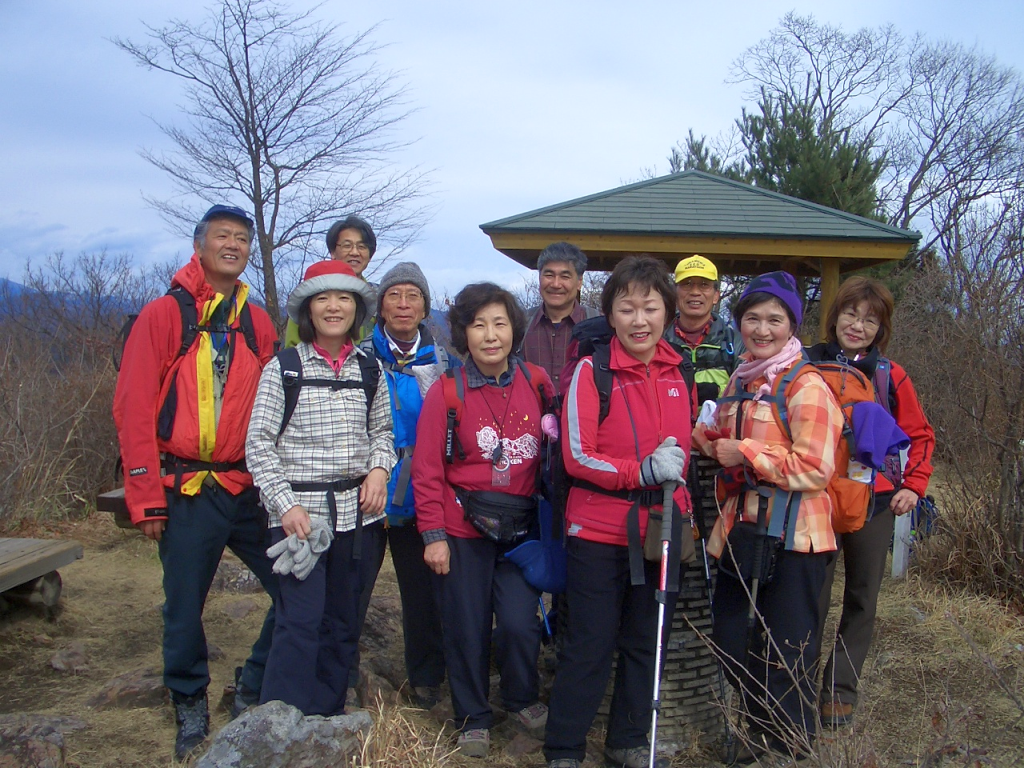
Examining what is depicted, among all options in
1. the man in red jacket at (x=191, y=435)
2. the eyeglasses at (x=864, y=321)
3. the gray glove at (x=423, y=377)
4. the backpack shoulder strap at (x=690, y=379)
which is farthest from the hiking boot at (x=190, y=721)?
the eyeglasses at (x=864, y=321)

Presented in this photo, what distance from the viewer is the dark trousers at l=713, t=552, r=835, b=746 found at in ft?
9.54

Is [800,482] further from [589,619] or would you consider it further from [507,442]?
[507,442]

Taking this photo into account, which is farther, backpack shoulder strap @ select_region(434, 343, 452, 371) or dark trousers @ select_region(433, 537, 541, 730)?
backpack shoulder strap @ select_region(434, 343, 452, 371)

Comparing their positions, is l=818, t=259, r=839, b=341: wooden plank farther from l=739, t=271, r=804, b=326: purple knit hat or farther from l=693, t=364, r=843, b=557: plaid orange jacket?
l=693, t=364, r=843, b=557: plaid orange jacket

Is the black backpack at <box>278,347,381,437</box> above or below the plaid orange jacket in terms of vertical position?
above

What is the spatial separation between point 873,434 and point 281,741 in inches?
95.2

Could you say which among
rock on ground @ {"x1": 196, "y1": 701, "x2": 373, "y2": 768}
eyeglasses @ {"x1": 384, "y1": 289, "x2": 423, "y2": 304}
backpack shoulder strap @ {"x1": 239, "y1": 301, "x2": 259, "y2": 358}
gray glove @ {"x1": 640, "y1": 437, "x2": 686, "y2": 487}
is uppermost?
eyeglasses @ {"x1": 384, "y1": 289, "x2": 423, "y2": 304}

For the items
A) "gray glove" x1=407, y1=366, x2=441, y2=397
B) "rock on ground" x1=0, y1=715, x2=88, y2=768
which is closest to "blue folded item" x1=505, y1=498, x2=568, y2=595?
"gray glove" x1=407, y1=366, x2=441, y2=397

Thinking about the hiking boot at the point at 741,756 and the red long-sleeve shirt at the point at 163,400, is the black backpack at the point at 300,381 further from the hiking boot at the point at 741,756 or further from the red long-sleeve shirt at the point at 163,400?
the hiking boot at the point at 741,756

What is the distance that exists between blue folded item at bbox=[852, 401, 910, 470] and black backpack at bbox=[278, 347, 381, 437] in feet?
6.43

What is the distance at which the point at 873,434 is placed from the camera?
10.1ft

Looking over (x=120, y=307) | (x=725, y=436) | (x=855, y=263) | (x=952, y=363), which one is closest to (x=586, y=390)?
(x=725, y=436)

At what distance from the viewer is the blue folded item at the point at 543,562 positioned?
3.18m

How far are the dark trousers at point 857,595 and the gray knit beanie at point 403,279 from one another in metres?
2.15
